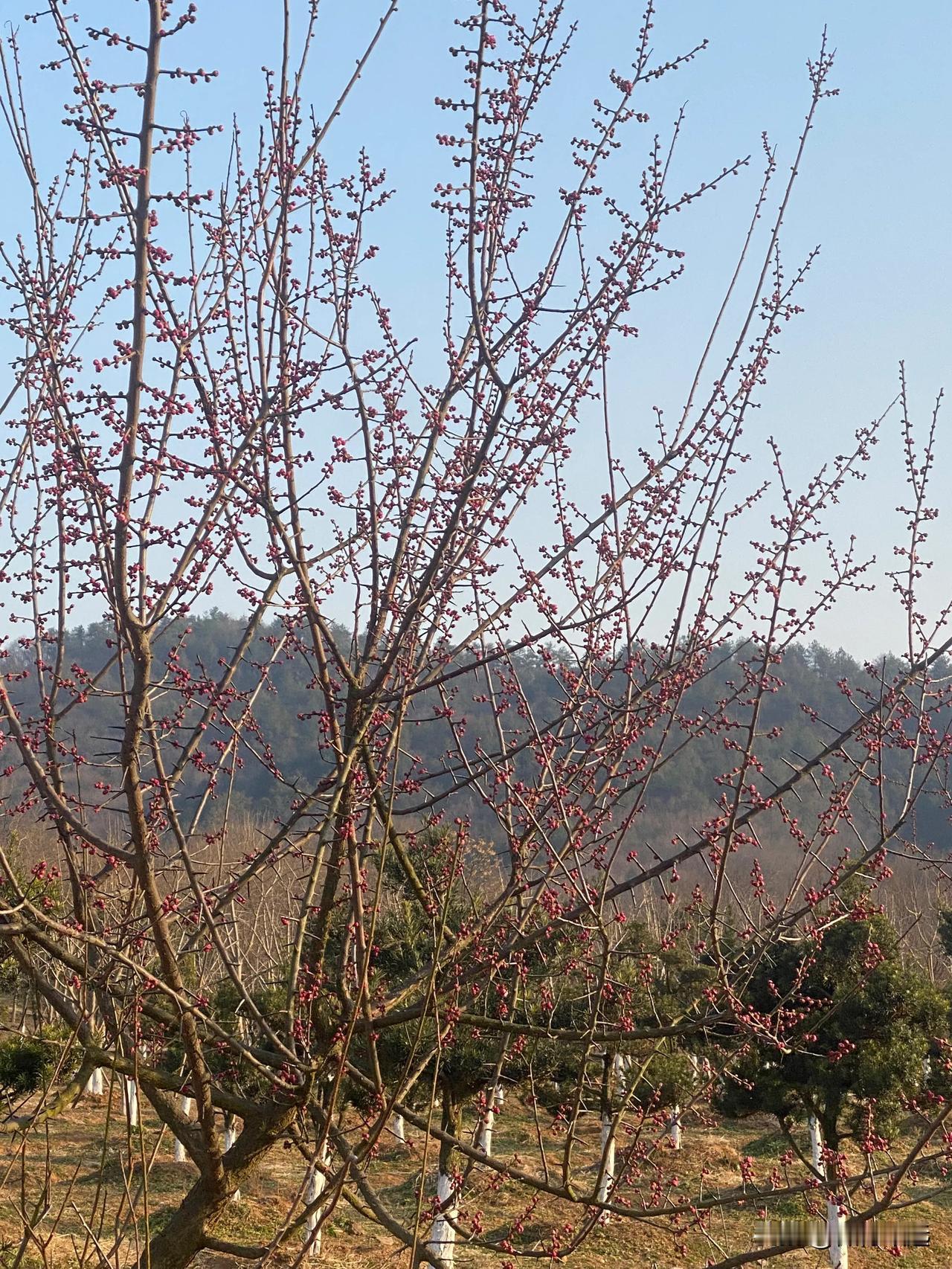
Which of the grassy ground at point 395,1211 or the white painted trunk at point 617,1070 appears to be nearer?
the white painted trunk at point 617,1070

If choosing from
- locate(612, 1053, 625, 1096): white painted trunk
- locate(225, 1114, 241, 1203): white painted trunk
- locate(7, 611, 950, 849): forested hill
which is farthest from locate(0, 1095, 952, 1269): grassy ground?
locate(7, 611, 950, 849): forested hill

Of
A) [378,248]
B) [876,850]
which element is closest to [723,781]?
[876,850]

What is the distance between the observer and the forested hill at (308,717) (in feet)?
9.40

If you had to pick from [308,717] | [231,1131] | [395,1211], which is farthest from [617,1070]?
[395,1211]

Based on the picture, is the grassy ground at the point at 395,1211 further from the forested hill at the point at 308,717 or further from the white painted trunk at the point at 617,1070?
the forested hill at the point at 308,717

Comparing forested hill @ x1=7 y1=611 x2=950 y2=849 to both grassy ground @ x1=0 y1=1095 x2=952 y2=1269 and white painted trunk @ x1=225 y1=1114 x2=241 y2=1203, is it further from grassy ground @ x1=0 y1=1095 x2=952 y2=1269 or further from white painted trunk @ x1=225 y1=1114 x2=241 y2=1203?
grassy ground @ x1=0 y1=1095 x2=952 y2=1269

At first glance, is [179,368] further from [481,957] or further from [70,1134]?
[70,1134]

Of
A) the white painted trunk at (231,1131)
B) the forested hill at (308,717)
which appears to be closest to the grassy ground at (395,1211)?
the white painted trunk at (231,1131)

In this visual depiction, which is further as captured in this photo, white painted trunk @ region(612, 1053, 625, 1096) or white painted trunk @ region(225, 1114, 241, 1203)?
white painted trunk @ region(225, 1114, 241, 1203)

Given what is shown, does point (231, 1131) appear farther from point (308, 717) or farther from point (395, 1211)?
point (308, 717)

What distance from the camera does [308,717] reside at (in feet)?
8.86

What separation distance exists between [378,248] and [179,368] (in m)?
0.59

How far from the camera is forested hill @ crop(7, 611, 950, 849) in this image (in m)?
2.87

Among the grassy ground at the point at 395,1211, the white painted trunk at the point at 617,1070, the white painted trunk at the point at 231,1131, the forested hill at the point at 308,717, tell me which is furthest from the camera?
the grassy ground at the point at 395,1211
